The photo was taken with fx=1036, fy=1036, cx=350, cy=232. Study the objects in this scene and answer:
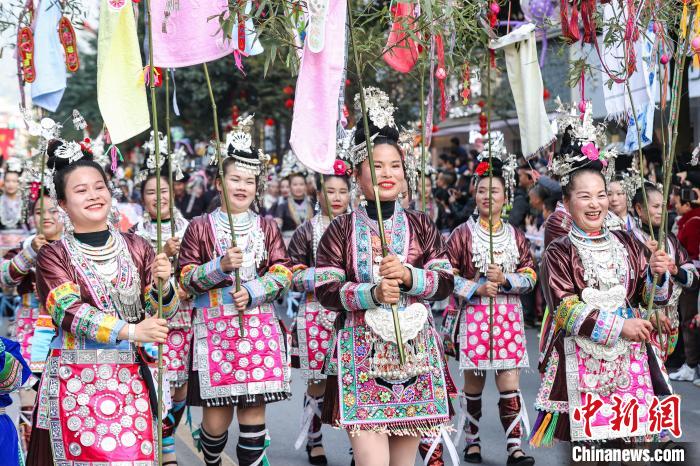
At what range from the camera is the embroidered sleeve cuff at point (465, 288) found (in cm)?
720

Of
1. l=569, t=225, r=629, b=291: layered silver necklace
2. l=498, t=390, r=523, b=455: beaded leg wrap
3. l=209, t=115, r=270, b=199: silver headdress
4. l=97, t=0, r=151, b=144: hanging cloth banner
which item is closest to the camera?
l=97, t=0, r=151, b=144: hanging cloth banner

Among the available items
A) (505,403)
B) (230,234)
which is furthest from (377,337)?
(505,403)

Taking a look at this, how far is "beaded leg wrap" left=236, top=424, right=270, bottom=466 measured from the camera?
5766mm

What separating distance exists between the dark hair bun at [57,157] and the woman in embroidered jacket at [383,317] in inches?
49.5

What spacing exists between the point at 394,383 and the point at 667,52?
9.49ft

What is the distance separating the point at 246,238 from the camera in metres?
6.07

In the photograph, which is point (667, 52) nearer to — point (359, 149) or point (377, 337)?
point (359, 149)

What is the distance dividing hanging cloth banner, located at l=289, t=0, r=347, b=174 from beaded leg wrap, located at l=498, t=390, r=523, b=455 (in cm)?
307

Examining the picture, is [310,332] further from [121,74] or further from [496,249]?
[121,74]

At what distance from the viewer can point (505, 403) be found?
7109 millimetres

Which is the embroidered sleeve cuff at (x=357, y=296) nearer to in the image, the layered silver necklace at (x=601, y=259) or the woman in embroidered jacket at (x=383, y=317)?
the woman in embroidered jacket at (x=383, y=317)

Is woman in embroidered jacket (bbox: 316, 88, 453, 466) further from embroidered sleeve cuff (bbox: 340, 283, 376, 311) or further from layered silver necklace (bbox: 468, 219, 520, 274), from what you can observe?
layered silver necklace (bbox: 468, 219, 520, 274)

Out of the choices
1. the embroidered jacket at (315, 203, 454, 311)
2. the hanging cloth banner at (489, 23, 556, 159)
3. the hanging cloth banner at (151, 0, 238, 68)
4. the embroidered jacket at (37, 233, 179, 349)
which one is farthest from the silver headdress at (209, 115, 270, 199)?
the hanging cloth banner at (489, 23, 556, 159)

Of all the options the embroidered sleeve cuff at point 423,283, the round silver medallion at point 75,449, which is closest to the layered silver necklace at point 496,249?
the embroidered sleeve cuff at point 423,283
